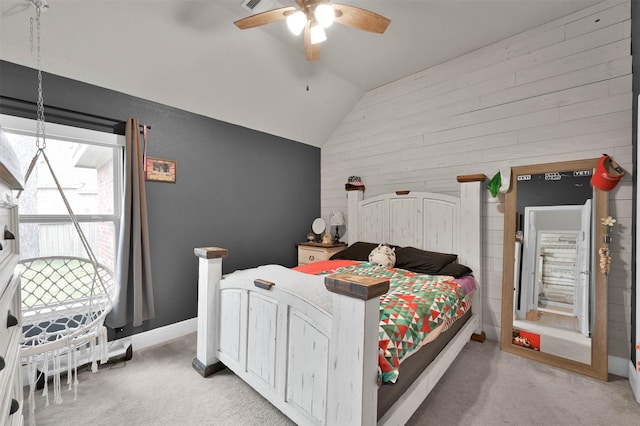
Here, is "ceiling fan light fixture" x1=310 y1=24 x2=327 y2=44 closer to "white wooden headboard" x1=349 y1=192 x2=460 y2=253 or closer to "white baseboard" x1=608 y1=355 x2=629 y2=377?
"white wooden headboard" x1=349 y1=192 x2=460 y2=253

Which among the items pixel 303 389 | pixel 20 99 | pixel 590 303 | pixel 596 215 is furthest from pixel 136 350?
pixel 596 215

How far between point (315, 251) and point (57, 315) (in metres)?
2.56

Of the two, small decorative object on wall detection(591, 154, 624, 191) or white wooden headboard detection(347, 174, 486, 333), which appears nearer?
small decorative object on wall detection(591, 154, 624, 191)

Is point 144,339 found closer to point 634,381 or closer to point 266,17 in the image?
point 266,17

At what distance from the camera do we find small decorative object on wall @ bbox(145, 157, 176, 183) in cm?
266

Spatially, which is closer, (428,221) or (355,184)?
(428,221)

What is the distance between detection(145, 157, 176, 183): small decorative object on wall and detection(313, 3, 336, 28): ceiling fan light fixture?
1956 mm

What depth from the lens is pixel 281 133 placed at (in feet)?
12.5

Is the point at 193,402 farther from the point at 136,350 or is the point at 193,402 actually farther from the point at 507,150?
the point at 507,150

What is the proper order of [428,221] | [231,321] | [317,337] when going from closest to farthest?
[317,337]
[231,321]
[428,221]

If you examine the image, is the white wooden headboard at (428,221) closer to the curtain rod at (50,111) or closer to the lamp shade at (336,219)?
the lamp shade at (336,219)

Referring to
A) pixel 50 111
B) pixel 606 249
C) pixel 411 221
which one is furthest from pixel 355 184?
pixel 50 111

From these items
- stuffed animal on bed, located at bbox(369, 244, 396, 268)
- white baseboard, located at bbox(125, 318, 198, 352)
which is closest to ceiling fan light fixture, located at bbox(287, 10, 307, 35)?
stuffed animal on bed, located at bbox(369, 244, 396, 268)

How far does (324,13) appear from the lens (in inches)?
70.3
